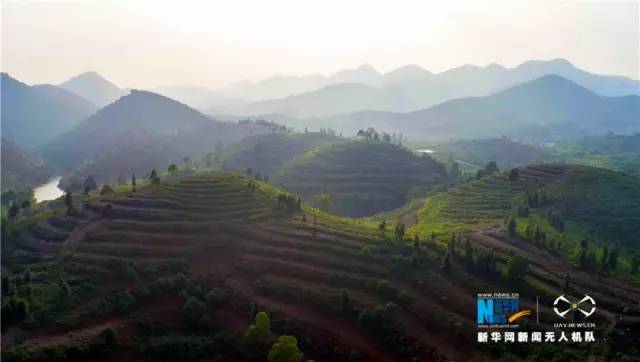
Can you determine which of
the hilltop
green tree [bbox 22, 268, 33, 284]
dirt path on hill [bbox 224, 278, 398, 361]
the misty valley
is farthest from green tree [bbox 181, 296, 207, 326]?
the hilltop

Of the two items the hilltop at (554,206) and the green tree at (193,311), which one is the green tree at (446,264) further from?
the green tree at (193,311)

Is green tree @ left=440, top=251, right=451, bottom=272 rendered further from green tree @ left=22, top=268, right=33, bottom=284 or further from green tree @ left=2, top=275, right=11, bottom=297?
green tree @ left=2, top=275, right=11, bottom=297

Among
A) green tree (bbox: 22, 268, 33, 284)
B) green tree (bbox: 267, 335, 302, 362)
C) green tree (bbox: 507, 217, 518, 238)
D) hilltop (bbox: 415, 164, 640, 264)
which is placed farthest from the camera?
hilltop (bbox: 415, 164, 640, 264)

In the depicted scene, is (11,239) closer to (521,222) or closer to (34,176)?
(521,222)

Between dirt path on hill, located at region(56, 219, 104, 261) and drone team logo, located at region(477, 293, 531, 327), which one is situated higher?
dirt path on hill, located at region(56, 219, 104, 261)

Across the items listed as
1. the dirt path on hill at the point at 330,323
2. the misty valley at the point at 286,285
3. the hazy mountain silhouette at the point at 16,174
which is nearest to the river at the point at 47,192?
the hazy mountain silhouette at the point at 16,174

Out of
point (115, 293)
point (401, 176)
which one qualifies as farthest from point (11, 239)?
point (401, 176)

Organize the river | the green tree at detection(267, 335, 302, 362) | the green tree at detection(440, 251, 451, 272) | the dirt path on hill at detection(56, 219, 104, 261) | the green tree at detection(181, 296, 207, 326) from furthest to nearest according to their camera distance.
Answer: the river < the green tree at detection(440, 251, 451, 272) < the dirt path on hill at detection(56, 219, 104, 261) < the green tree at detection(181, 296, 207, 326) < the green tree at detection(267, 335, 302, 362)
